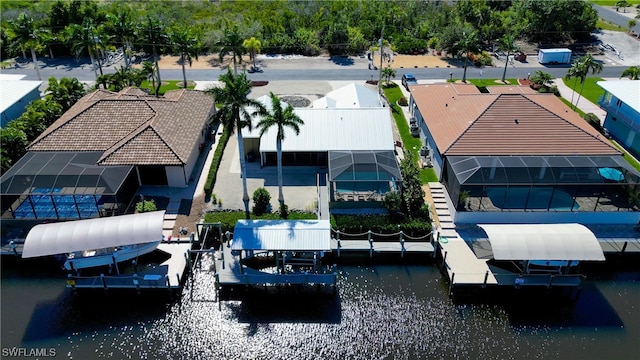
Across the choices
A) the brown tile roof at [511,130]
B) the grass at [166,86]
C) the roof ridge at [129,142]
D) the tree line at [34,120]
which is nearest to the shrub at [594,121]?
the brown tile roof at [511,130]

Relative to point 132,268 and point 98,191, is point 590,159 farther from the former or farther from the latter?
point 98,191

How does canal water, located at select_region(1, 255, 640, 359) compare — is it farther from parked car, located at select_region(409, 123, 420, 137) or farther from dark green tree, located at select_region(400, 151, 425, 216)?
parked car, located at select_region(409, 123, 420, 137)

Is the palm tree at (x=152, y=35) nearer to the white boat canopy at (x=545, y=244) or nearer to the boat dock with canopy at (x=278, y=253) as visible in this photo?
the boat dock with canopy at (x=278, y=253)

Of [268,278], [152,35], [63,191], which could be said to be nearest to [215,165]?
[63,191]

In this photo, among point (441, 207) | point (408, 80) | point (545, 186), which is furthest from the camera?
point (408, 80)

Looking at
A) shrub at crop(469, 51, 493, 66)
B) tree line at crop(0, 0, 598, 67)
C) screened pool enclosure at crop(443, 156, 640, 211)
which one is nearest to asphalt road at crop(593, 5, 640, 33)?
tree line at crop(0, 0, 598, 67)

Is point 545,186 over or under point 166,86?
under

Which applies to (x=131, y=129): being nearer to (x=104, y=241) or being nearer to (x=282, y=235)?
(x=104, y=241)
